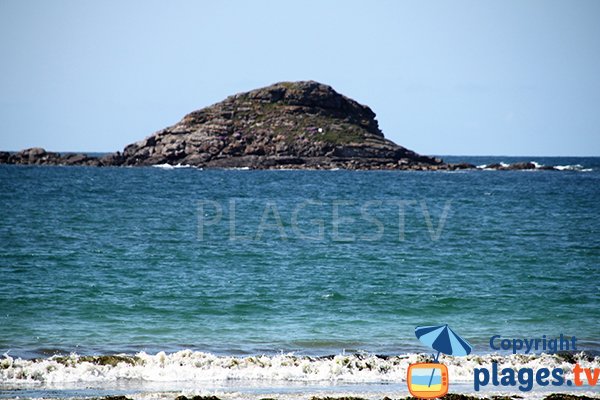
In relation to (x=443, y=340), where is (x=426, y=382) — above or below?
below

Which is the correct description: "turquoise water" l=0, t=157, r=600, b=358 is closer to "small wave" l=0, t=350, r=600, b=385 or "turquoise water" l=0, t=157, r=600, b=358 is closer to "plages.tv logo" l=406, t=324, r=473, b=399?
"small wave" l=0, t=350, r=600, b=385

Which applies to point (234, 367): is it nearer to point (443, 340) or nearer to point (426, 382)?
point (443, 340)

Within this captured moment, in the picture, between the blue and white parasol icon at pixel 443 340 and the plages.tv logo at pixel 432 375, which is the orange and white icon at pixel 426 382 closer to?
the plages.tv logo at pixel 432 375

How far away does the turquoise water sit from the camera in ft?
88.8

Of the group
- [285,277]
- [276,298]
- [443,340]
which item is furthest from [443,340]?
[285,277]

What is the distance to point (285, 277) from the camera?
127 ft

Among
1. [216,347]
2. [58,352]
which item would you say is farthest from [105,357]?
[216,347]

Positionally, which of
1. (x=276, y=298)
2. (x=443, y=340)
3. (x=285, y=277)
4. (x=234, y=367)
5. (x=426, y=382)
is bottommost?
(x=234, y=367)

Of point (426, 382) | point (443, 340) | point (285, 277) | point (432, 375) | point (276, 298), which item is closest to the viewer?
point (426, 382)

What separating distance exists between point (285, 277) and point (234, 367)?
17034mm

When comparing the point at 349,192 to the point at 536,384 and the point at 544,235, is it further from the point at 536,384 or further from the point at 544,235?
the point at 536,384

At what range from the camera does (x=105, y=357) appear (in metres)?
22.3

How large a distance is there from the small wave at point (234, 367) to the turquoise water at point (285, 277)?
77.2 inches

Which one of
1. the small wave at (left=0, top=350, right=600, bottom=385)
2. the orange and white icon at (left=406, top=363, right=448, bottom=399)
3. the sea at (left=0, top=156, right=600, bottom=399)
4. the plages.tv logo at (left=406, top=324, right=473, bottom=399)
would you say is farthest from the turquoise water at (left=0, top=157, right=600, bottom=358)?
the orange and white icon at (left=406, top=363, right=448, bottom=399)
